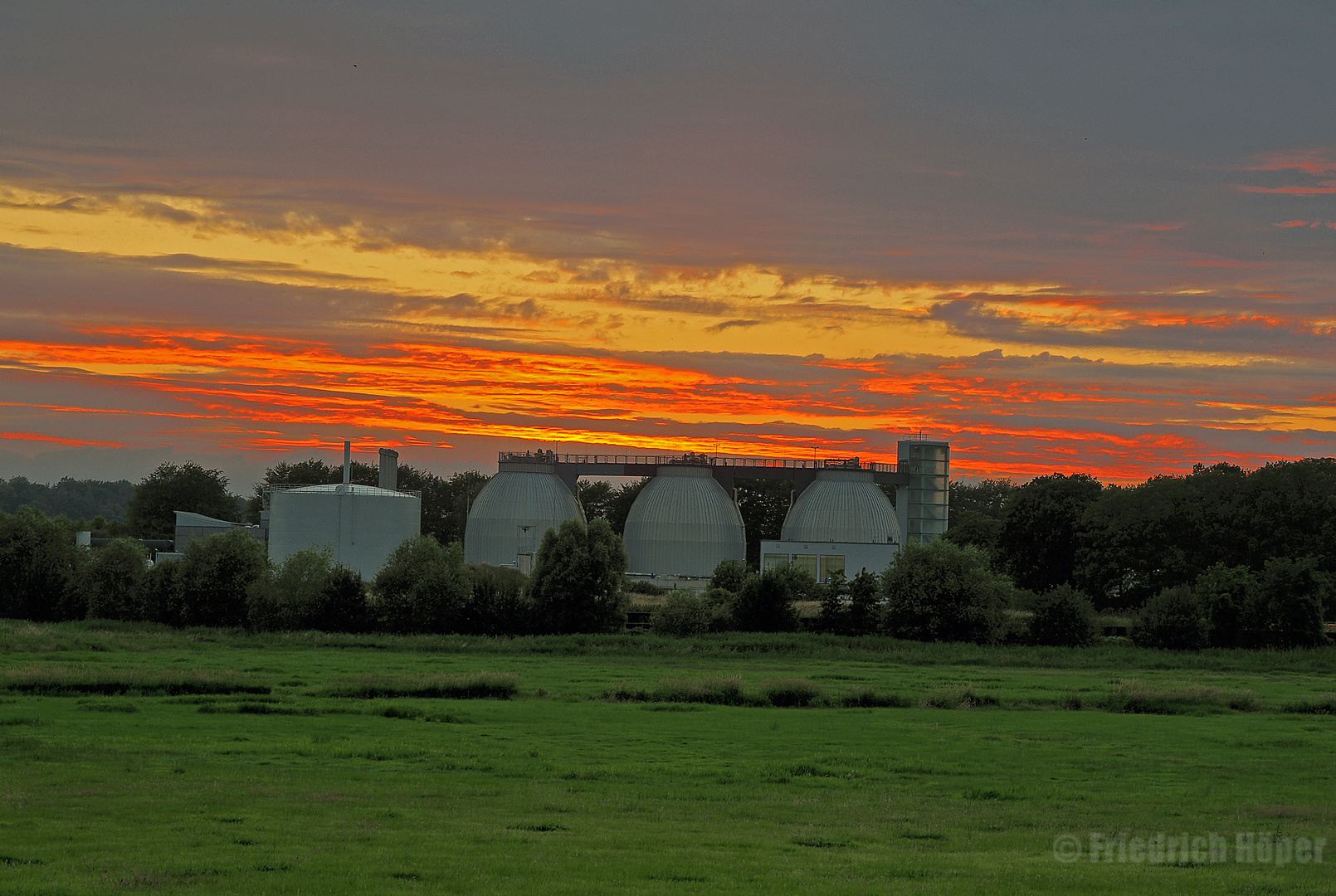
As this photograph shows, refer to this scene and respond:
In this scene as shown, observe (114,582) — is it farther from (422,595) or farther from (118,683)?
(118,683)

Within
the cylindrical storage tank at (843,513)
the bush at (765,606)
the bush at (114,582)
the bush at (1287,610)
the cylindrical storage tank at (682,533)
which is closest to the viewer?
the bush at (1287,610)

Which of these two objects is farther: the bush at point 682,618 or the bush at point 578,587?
the bush at point 578,587

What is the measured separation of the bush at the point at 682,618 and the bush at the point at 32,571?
30905 mm

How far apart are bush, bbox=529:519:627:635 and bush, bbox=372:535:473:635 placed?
3.68 metres

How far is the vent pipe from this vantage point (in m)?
98.9

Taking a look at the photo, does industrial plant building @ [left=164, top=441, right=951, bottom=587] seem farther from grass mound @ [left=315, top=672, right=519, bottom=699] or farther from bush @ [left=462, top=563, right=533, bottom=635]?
grass mound @ [left=315, top=672, right=519, bottom=699]

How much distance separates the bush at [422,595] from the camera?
191ft

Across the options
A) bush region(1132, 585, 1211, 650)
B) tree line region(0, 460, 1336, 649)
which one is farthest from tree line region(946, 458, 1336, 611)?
bush region(1132, 585, 1211, 650)

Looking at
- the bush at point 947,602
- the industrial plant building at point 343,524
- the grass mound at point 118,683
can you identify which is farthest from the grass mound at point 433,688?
the industrial plant building at point 343,524

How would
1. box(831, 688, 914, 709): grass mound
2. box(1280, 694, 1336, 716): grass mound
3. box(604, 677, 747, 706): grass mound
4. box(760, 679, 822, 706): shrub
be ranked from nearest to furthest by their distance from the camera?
box(604, 677, 747, 706): grass mound
box(831, 688, 914, 709): grass mound
box(1280, 694, 1336, 716): grass mound
box(760, 679, 822, 706): shrub

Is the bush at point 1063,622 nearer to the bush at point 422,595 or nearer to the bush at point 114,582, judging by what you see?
the bush at point 422,595

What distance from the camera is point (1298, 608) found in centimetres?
5588

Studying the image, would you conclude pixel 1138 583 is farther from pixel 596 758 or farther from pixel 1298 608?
pixel 596 758

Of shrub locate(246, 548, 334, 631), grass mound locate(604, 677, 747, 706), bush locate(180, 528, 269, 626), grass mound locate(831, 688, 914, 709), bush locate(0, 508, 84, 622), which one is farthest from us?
bush locate(0, 508, 84, 622)
